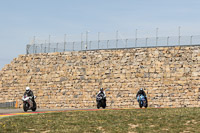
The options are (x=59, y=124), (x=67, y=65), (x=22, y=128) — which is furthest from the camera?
(x=67, y=65)

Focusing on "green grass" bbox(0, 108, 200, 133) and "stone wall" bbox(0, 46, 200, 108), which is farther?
"stone wall" bbox(0, 46, 200, 108)

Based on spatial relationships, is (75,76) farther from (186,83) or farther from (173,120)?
(173,120)

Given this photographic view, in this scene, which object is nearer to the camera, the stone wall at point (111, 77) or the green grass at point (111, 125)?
the green grass at point (111, 125)

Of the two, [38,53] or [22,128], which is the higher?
[38,53]

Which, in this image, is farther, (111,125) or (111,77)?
(111,77)

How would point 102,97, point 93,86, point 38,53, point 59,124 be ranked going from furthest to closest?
point 38,53, point 93,86, point 102,97, point 59,124

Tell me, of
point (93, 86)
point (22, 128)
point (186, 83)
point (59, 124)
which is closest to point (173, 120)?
point (59, 124)

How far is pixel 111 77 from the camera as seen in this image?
4203 cm

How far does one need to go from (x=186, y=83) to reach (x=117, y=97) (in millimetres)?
6611

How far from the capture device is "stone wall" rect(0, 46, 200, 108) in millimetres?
39250

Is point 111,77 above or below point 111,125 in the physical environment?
above

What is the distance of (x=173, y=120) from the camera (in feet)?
56.7

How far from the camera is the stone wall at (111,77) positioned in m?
39.2

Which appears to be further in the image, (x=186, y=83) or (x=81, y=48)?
(x=81, y=48)
